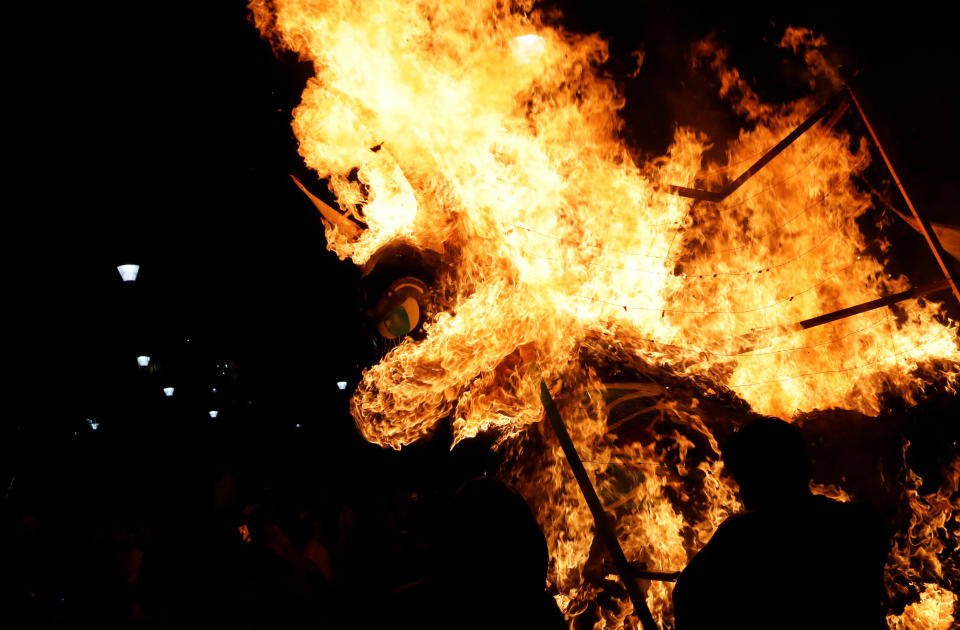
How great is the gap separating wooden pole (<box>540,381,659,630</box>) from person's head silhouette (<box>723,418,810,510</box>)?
4.42 feet

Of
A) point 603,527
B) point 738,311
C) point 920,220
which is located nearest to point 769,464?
point 603,527

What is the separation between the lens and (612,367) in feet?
18.1

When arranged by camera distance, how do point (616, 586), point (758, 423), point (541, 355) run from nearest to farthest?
1. point (758, 423)
2. point (541, 355)
3. point (616, 586)

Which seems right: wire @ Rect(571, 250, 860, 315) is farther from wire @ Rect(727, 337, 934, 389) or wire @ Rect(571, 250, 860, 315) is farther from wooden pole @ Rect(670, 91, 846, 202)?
wooden pole @ Rect(670, 91, 846, 202)

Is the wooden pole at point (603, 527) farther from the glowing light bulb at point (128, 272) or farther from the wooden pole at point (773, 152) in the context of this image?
the glowing light bulb at point (128, 272)

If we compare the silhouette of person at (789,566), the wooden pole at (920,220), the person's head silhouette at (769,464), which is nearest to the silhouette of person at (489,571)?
the silhouette of person at (789,566)

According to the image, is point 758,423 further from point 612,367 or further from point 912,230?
point 912,230

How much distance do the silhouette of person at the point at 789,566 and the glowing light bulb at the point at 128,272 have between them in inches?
425

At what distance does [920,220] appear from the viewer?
367 cm

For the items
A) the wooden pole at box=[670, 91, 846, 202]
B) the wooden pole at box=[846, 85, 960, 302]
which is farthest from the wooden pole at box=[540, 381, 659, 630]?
the wooden pole at box=[846, 85, 960, 302]

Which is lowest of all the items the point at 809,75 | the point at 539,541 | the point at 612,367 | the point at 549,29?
the point at 539,541

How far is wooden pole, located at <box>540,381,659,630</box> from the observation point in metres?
3.39

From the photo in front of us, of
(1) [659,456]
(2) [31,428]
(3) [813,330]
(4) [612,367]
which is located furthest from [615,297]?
(2) [31,428]

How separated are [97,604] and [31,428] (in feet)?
52.8
